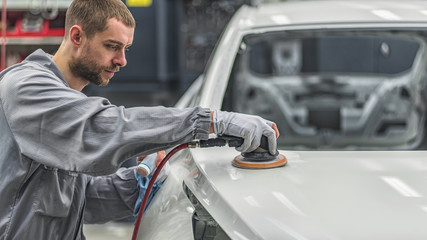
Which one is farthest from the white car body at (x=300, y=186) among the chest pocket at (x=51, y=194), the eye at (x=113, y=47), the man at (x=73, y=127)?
the eye at (x=113, y=47)

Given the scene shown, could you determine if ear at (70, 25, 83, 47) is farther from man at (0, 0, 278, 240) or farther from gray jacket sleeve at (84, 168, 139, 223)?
gray jacket sleeve at (84, 168, 139, 223)

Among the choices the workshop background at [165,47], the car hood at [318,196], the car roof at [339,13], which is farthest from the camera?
the workshop background at [165,47]

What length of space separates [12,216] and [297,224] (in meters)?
0.75

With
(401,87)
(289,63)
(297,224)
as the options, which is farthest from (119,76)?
(297,224)

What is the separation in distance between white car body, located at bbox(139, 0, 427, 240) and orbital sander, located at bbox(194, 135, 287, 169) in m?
0.02

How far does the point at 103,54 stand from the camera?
1.39m

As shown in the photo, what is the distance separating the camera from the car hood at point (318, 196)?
1.01m

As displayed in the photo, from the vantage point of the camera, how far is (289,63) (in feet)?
21.4

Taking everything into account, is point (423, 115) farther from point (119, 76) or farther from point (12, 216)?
point (119, 76)

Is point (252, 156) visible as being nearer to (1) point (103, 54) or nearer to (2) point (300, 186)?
(2) point (300, 186)

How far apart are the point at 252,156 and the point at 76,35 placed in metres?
0.58

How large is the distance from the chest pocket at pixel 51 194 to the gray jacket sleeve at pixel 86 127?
0.12 metres

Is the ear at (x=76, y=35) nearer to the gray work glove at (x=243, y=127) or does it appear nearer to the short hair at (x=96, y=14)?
the short hair at (x=96, y=14)

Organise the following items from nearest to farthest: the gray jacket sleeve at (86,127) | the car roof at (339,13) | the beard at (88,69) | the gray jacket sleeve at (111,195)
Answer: the gray jacket sleeve at (86,127) < the beard at (88,69) < the gray jacket sleeve at (111,195) < the car roof at (339,13)
